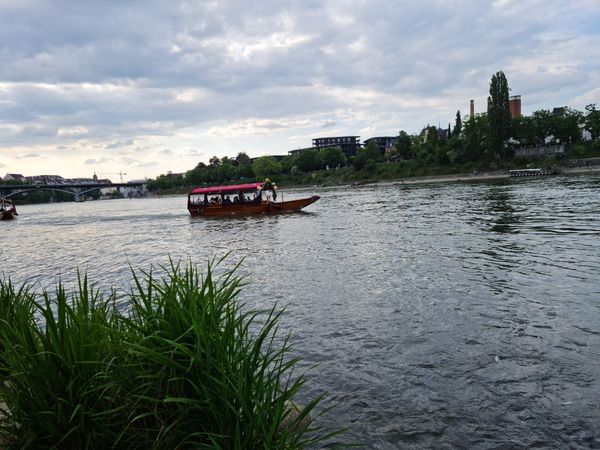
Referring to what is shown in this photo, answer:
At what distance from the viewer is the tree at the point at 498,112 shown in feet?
341

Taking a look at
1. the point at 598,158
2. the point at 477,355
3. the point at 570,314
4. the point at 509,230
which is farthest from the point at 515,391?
the point at 598,158

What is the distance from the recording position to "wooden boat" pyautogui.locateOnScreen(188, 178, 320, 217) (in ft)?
150

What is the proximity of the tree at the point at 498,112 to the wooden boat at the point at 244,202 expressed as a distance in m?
79.5

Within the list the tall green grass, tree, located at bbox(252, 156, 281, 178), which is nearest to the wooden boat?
the tall green grass

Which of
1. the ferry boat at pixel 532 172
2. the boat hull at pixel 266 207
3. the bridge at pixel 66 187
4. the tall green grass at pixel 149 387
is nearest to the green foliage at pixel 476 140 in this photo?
the ferry boat at pixel 532 172

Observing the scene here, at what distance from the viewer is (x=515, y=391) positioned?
6629mm

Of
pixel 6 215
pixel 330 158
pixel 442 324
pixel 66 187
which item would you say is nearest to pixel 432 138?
pixel 330 158

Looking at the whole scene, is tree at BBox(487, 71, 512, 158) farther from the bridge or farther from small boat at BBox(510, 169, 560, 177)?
the bridge

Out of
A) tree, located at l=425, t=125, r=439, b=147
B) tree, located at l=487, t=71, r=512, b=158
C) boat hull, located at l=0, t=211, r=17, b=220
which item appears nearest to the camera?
boat hull, located at l=0, t=211, r=17, b=220

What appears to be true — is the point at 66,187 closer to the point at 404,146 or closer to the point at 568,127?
the point at 404,146

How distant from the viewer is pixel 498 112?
346ft

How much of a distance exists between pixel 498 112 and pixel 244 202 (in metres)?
85.2

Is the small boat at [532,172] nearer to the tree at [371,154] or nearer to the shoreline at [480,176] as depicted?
the shoreline at [480,176]

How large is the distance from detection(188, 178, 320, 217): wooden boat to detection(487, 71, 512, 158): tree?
261 ft
